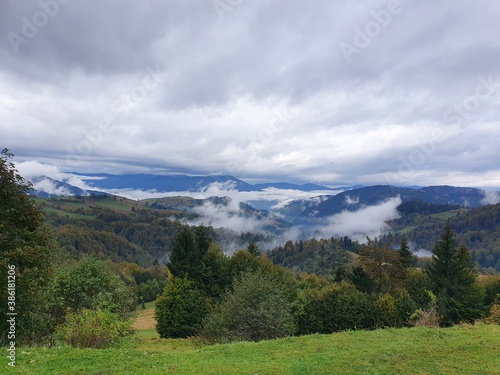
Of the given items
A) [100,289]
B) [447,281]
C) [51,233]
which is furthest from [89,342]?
[447,281]

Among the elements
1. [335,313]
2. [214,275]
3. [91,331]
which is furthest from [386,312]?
[91,331]

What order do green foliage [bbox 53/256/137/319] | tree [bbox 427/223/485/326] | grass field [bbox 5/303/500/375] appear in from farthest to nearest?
tree [bbox 427/223/485/326], green foliage [bbox 53/256/137/319], grass field [bbox 5/303/500/375]

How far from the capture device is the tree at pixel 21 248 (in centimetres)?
1773

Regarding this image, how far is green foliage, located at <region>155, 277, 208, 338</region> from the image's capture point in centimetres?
4444

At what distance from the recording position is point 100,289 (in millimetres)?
32594

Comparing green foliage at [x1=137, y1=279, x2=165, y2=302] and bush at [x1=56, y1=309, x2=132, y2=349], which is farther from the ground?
bush at [x1=56, y1=309, x2=132, y2=349]

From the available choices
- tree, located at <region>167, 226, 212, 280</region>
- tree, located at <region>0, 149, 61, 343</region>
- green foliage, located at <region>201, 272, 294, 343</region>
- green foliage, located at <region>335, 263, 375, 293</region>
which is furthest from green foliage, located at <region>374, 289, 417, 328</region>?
tree, located at <region>0, 149, 61, 343</region>

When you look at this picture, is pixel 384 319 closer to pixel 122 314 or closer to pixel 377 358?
pixel 377 358

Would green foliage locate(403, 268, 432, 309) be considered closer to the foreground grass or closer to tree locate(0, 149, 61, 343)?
the foreground grass

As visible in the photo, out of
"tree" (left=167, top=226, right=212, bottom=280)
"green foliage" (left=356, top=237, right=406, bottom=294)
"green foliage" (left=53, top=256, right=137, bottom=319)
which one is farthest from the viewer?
"green foliage" (left=356, top=237, right=406, bottom=294)

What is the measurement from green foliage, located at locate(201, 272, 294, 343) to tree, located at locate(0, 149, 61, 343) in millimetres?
15615

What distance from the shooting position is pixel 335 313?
4188 cm

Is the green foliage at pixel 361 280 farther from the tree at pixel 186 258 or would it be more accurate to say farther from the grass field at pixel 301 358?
the grass field at pixel 301 358

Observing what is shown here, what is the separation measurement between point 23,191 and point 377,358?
21.7m
